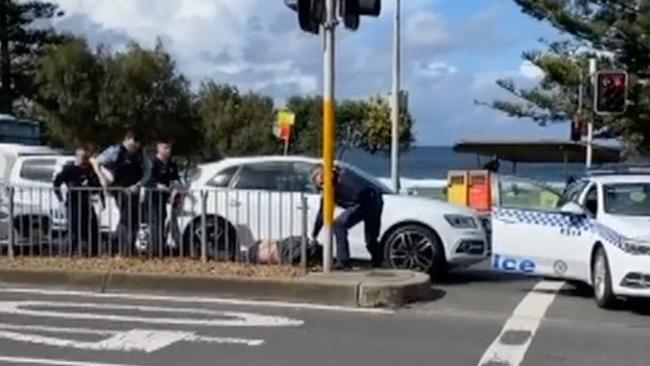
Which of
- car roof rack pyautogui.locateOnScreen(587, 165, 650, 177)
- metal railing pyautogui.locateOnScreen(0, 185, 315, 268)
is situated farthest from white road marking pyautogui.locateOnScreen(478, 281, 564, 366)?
metal railing pyautogui.locateOnScreen(0, 185, 315, 268)

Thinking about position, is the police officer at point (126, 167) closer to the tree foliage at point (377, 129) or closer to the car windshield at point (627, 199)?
the car windshield at point (627, 199)

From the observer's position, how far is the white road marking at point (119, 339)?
10.3m

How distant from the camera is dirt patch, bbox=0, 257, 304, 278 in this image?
13.7 m

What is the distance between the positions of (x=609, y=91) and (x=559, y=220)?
8.18 meters

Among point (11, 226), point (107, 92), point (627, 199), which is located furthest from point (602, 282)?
point (107, 92)

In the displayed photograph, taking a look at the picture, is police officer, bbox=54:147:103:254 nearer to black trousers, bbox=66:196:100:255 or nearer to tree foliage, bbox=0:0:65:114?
black trousers, bbox=66:196:100:255

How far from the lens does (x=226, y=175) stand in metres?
16.2

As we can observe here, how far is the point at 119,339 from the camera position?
1059 centimetres

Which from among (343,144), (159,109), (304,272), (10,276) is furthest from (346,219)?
(343,144)

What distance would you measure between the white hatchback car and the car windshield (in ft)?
6.63

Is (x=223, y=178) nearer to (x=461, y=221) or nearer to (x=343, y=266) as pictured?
(x=343, y=266)

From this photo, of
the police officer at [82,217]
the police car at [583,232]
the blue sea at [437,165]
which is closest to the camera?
the police car at [583,232]

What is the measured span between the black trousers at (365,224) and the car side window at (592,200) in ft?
8.13

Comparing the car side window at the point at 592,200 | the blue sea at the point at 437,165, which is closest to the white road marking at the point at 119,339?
the car side window at the point at 592,200
